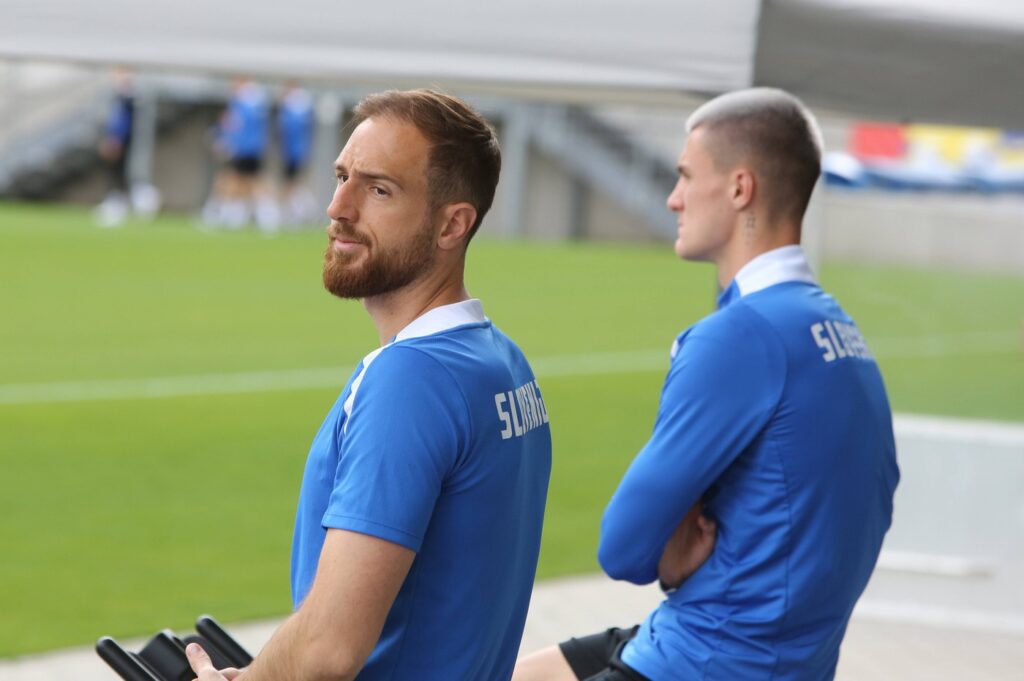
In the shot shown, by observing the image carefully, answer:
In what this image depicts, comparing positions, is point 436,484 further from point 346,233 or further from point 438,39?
point 438,39

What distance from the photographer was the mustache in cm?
247

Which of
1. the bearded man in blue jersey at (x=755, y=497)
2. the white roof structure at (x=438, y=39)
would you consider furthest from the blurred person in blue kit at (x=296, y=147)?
the bearded man in blue jersey at (x=755, y=497)

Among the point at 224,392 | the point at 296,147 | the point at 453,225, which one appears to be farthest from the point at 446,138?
the point at 296,147

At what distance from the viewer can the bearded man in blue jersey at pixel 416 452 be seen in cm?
220

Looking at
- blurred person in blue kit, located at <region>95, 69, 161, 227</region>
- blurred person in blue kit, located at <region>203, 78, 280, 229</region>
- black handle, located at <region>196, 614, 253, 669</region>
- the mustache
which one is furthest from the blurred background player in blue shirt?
the mustache

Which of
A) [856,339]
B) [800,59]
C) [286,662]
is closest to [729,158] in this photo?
[856,339]

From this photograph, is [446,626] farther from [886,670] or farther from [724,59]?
[886,670]

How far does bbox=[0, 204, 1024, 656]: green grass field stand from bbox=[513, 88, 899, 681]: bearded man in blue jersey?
297 centimetres

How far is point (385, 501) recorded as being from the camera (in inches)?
86.2

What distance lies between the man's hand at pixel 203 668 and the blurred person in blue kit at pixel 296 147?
93.3ft

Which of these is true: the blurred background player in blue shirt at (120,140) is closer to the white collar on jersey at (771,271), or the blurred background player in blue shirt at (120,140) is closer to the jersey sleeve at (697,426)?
the white collar on jersey at (771,271)

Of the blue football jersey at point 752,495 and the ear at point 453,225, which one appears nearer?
the ear at point 453,225

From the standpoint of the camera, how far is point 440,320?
243 centimetres

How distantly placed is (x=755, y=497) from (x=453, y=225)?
900 mm
